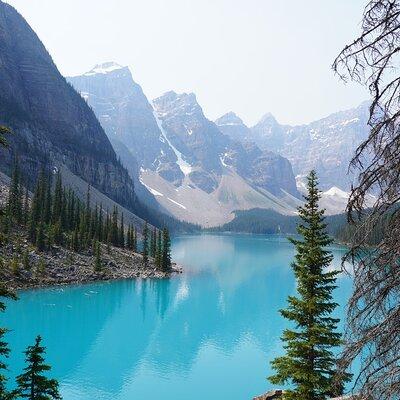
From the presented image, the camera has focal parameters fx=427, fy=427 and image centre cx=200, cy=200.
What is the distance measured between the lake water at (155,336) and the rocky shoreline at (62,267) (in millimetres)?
3728

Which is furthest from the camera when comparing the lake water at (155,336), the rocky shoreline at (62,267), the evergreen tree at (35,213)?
the evergreen tree at (35,213)

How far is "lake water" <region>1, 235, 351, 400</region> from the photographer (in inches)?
1671

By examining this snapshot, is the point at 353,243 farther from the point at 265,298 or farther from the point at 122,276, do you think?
the point at 122,276

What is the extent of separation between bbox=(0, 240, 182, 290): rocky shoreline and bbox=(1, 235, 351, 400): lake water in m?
3.73

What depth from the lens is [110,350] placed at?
5278 cm

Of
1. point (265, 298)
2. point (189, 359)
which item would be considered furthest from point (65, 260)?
point (189, 359)

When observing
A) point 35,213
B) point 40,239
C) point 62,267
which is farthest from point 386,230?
point 35,213

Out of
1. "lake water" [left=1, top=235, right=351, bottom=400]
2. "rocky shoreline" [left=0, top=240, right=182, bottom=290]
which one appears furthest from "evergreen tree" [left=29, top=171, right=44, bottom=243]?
"lake water" [left=1, top=235, right=351, bottom=400]

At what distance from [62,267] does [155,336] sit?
38.0 meters

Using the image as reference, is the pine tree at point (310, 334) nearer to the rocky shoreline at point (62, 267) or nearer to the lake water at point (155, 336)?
the lake water at point (155, 336)

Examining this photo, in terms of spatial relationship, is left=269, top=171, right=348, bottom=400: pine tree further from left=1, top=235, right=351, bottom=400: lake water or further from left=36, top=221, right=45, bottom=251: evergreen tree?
left=36, top=221, right=45, bottom=251: evergreen tree

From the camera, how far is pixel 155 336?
196ft

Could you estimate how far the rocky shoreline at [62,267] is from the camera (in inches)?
3078

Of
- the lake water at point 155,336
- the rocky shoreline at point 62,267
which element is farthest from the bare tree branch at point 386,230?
the rocky shoreline at point 62,267
